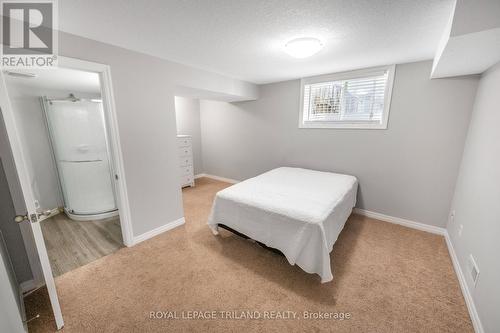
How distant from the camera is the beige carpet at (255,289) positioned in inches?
55.8

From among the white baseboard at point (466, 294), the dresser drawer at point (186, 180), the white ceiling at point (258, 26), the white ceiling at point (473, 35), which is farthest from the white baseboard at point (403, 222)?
the dresser drawer at point (186, 180)

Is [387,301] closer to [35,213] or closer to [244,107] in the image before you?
[35,213]

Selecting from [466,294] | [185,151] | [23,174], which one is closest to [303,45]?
[23,174]

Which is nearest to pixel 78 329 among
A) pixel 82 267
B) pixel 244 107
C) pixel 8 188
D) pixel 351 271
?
pixel 82 267

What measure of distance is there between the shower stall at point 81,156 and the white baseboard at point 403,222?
4.09 metres

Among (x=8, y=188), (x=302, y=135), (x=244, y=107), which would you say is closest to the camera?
(x=8, y=188)

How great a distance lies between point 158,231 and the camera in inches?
100

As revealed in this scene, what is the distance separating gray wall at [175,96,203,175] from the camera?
4.71 metres

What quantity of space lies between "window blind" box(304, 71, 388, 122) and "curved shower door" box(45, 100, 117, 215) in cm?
346

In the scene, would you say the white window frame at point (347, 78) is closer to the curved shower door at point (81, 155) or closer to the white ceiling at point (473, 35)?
the white ceiling at point (473, 35)

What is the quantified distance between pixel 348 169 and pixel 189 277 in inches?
108

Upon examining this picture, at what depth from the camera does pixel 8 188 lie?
1536 millimetres

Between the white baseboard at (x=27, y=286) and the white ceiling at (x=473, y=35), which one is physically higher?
the white ceiling at (x=473, y=35)

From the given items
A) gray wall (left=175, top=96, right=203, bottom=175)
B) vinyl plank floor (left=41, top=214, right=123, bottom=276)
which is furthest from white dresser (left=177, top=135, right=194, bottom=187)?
vinyl plank floor (left=41, top=214, right=123, bottom=276)
